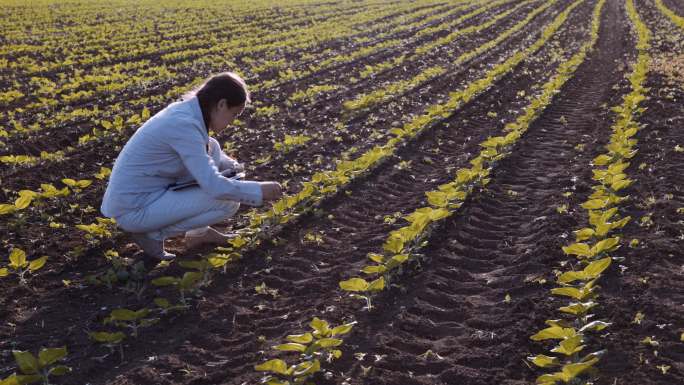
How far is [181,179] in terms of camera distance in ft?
15.2

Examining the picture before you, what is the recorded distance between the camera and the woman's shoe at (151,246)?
4.49m

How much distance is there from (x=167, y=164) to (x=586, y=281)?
293 cm

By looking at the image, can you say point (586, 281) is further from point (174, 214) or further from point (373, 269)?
point (174, 214)

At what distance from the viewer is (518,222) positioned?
199 inches

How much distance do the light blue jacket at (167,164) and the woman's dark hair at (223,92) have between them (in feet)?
0.34

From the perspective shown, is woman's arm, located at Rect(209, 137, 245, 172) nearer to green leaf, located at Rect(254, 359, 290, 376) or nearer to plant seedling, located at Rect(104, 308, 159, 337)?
plant seedling, located at Rect(104, 308, 159, 337)

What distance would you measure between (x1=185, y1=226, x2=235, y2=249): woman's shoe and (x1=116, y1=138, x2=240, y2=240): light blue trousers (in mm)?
89

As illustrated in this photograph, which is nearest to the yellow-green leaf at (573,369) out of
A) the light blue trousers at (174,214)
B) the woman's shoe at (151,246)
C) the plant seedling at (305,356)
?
the plant seedling at (305,356)

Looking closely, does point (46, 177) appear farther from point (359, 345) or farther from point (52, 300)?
point (359, 345)

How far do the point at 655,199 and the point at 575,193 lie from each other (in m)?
0.64

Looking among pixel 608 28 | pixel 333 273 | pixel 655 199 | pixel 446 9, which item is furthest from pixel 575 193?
pixel 446 9

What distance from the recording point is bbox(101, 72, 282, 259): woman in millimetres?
4141

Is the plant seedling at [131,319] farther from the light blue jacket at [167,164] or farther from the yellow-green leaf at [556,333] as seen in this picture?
the yellow-green leaf at [556,333]

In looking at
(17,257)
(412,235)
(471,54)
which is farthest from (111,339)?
(471,54)
